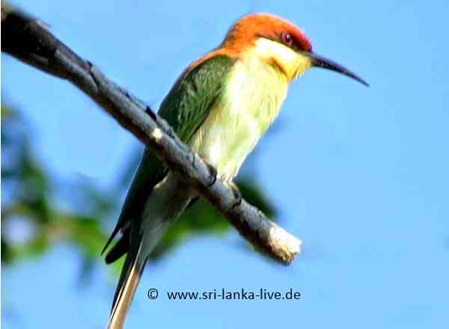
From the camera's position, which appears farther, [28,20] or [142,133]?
[142,133]

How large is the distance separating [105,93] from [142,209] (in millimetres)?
709

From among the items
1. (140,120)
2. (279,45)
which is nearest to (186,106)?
(279,45)

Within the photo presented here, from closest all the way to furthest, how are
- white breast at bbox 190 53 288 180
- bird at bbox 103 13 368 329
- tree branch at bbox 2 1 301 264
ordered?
tree branch at bbox 2 1 301 264 < bird at bbox 103 13 368 329 < white breast at bbox 190 53 288 180

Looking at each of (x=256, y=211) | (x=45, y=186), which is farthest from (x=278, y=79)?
(x=45, y=186)

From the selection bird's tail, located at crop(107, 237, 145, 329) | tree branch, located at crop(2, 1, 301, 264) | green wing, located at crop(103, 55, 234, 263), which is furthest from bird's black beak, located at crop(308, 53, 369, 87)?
tree branch, located at crop(2, 1, 301, 264)

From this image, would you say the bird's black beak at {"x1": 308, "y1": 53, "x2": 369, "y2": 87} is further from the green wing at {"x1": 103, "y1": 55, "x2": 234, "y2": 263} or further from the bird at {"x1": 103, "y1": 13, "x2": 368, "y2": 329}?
the green wing at {"x1": 103, "y1": 55, "x2": 234, "y2": 263}

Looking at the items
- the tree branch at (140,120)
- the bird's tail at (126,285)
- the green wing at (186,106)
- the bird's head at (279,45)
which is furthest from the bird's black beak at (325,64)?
the tree branch at (140,120)

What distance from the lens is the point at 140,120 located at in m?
0.92

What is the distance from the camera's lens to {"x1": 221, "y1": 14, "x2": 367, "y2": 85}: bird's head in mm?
1856

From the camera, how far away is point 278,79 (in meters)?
1.85

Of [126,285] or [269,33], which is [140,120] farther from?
[269,33]

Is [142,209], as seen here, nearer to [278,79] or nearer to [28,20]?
[278,79]

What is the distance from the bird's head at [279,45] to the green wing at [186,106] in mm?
82

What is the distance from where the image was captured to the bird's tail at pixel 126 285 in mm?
1297
